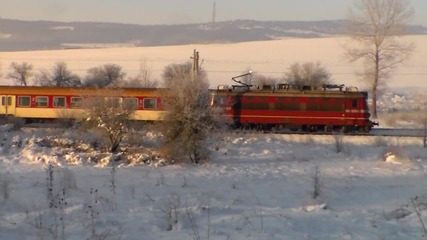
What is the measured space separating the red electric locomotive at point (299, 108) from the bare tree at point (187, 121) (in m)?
8.34

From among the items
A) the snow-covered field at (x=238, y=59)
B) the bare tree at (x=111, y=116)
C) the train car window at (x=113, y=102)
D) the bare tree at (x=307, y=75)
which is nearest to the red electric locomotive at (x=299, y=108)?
the train car window at (x=113, y=102)

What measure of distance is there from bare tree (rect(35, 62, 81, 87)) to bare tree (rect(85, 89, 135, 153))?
141 ft

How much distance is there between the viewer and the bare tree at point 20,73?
7825 cm

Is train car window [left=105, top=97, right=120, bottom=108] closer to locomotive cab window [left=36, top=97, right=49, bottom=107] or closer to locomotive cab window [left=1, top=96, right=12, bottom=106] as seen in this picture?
locomotive cab window [left=36, top=97, right=49, bottom=107]

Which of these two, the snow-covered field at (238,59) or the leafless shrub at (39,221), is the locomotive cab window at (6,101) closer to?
the leafless shrub at (39,221)

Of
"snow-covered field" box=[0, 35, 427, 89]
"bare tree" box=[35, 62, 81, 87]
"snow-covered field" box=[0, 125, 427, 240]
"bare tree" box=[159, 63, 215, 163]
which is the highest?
"snow-covered field" box=[0, 35, 427, 89]

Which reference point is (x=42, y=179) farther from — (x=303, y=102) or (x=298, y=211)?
(x=303, y=102)

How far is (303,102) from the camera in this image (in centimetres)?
3341

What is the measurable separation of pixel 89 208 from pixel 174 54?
9370 cm

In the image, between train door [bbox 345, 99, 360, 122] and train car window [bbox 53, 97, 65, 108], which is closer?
train door [bbox 345, 99, 360, 122]

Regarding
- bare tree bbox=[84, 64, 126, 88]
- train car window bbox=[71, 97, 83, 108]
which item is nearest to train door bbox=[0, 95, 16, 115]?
train car window bbox=[71, 97, 83, 108]

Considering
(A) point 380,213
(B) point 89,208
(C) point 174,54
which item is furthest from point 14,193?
(C) point 174,54

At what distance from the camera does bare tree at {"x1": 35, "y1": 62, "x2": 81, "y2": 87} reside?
235ft

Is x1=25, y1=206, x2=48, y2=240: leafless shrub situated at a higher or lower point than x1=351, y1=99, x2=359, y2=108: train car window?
lower
